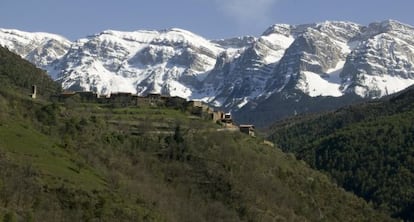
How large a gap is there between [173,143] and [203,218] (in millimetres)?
23818

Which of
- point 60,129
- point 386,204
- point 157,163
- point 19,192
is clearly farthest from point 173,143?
point 386,204

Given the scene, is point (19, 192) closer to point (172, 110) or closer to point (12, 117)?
point (12, 117)

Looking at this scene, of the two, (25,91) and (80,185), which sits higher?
(25,91)

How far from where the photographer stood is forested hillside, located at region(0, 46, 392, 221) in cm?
9531

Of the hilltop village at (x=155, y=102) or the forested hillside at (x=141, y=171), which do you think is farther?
the hilltop village at (x=155, y=102)

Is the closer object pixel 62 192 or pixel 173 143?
pixel 62 192

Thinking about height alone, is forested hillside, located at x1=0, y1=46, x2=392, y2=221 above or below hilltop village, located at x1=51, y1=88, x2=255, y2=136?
below

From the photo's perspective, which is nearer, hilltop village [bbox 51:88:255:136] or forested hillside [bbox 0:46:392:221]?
forested hillside [bbox 0:46:392:221]

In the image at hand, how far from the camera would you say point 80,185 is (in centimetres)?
9931

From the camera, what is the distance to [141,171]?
12319cm

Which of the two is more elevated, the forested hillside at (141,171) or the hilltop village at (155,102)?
the hilltop village at (155,102)

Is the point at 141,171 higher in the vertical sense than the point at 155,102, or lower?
lower

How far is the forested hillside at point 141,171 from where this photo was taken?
313ft

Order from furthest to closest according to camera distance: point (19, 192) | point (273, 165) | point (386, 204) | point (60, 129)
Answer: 1. point (386, 204)
2. point (273, 165)
3. point (60, 129)
4. point (19, 192)
